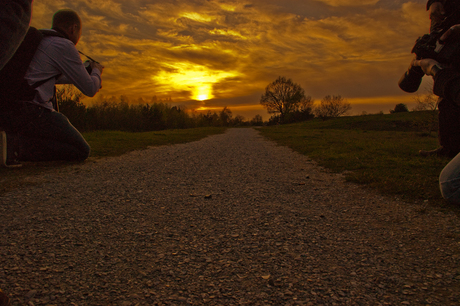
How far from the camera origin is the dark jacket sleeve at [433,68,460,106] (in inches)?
128

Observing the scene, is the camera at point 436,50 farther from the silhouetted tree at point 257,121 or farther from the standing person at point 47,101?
the silhouetted tree at point 257,121

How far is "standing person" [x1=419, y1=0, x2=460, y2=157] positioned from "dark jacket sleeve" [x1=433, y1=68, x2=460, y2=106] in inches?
19.0

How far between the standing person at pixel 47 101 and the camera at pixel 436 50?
5.72 meters

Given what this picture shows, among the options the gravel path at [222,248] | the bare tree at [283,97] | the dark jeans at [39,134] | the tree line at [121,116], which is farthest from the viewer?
the bare tree at [283,97]

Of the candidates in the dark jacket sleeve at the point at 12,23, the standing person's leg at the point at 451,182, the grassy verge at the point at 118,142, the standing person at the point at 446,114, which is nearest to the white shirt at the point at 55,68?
the grassy verge at the point at 118,142

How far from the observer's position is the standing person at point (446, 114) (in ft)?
13.9

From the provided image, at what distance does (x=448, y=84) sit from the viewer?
3.33m

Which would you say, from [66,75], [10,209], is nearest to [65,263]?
[10,209]

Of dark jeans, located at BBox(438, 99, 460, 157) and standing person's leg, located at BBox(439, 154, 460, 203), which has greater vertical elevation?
dark jeans, located at BBox(438, 99, 460, 157)

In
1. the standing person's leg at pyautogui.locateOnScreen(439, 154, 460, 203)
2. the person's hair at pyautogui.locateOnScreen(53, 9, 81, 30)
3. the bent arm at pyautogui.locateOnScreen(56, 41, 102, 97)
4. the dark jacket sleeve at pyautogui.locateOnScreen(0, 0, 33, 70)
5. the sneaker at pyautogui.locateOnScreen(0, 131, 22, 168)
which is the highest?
the person's hair at pyautogui.locateOnScreen(53, 9, 81, 30)

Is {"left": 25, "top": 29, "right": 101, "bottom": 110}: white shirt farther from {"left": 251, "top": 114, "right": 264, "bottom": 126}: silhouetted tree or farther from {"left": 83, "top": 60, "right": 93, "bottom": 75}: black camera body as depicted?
{"left": 251, "top": 114, "right": 264, "bottom": 126}: silhouetted tree

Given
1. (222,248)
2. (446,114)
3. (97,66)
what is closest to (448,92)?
(446,114)

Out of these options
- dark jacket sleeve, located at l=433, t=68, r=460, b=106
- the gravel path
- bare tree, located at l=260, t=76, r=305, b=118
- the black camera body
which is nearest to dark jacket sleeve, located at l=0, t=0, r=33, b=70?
the gravel path

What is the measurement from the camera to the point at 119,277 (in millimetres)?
1703
